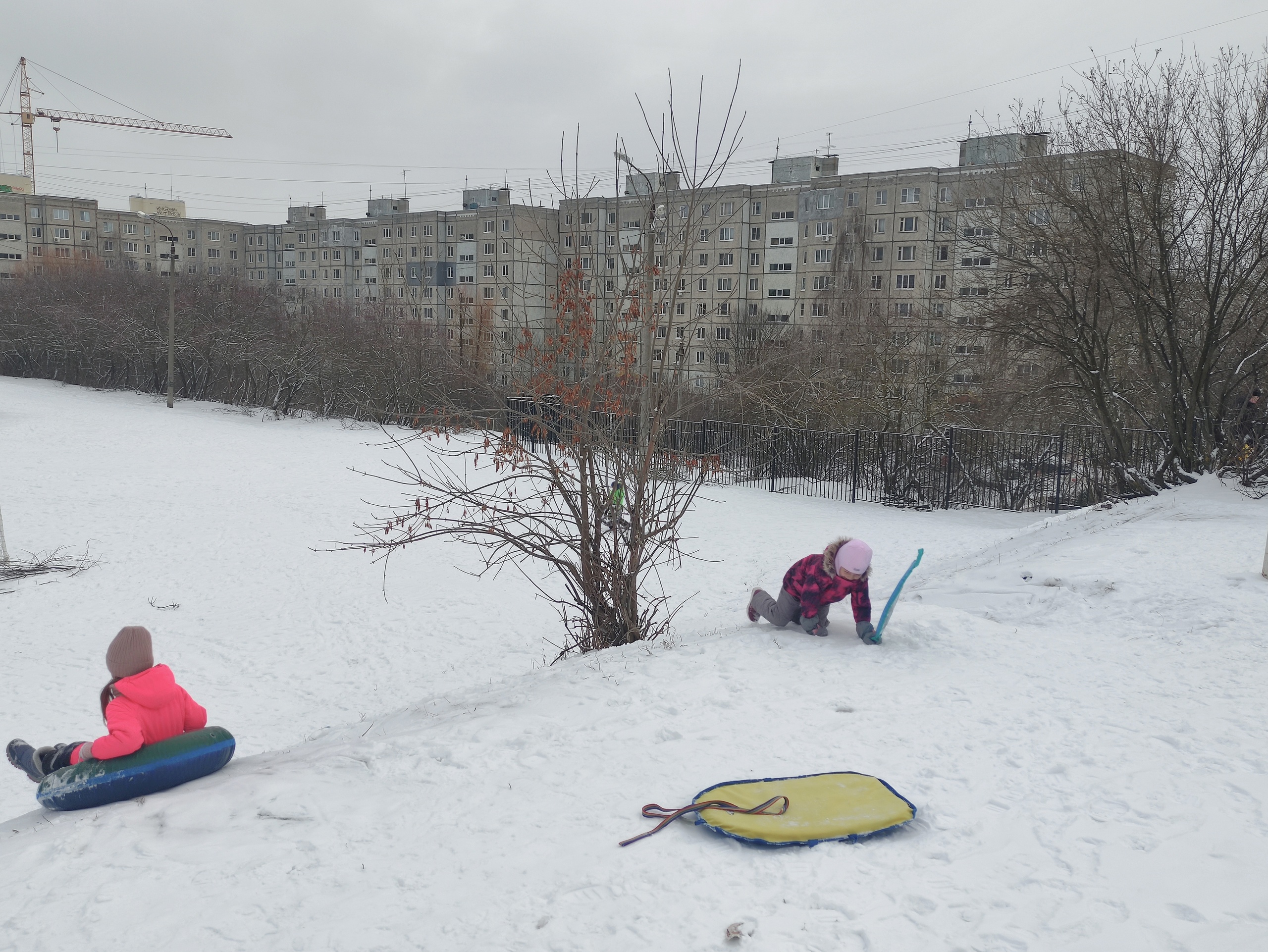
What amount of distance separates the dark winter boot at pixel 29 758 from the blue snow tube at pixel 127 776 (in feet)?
1.19

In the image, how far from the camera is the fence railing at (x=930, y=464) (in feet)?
60.8

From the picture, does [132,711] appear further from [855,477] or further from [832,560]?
[855,477]

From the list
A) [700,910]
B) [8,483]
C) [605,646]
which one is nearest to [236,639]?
[605,646]

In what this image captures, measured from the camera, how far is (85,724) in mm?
8680

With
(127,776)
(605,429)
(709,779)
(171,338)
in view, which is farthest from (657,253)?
(171,338)

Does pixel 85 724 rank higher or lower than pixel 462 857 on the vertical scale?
lower

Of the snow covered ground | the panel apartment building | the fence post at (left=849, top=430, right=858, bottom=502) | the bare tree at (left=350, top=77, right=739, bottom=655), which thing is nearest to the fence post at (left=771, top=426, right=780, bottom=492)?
the fence post at (left=849, top=430, right=858, bottom=502)

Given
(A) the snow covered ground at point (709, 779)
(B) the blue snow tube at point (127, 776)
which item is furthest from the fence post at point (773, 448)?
(B) the blue snow tube at point (127, 776)

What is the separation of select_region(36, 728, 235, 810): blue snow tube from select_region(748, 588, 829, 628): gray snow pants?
4.52 metres

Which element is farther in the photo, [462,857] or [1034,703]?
[1034,703]

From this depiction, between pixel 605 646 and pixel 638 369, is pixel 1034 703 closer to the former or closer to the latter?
pixel 605 646

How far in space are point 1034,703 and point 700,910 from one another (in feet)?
10.6

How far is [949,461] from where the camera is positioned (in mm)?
20547

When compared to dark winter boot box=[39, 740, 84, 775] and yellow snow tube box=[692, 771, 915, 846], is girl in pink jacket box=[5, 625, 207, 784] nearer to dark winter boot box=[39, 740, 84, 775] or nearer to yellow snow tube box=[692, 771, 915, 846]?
dark winter boot box=[39, 740, 84, 775]
